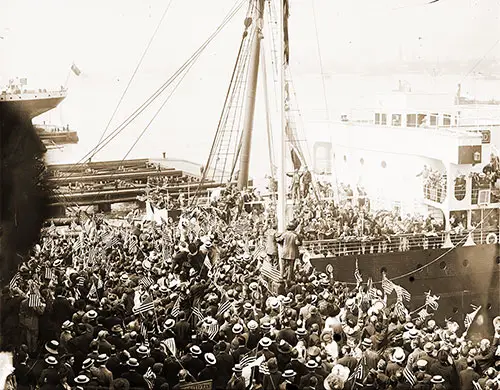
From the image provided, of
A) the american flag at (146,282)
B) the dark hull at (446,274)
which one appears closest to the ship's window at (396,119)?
the dark hull at (446,274)

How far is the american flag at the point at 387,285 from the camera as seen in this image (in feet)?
15.7

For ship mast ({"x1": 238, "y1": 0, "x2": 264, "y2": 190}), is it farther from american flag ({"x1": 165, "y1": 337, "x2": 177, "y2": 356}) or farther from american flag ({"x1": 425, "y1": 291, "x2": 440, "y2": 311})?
american flag ({"x1": 425, "y1": 291, "x2": 440, "y2": 311})

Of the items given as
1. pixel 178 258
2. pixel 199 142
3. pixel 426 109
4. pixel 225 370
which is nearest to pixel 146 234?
pixel 178 258

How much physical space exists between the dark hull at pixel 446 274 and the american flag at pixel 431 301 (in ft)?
0.08

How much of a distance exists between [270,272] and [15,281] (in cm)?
156

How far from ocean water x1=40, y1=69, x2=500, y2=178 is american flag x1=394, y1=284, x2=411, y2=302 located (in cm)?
109

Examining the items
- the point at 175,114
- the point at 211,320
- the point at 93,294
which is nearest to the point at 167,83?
the point at 175,114

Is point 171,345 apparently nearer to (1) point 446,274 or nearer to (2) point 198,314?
(2) point 198,314

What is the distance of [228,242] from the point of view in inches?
185

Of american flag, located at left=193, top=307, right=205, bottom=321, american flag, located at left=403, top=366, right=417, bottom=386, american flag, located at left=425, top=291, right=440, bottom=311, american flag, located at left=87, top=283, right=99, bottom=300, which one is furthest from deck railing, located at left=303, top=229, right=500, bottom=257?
american flag, located at left=87, top=283, right=99, bottom=300

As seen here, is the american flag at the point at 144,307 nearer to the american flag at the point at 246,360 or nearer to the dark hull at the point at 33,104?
the american flag at the point at 246,360

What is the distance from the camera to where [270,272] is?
466cm

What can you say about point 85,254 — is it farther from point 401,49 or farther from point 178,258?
point 401,49

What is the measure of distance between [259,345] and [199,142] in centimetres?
125
